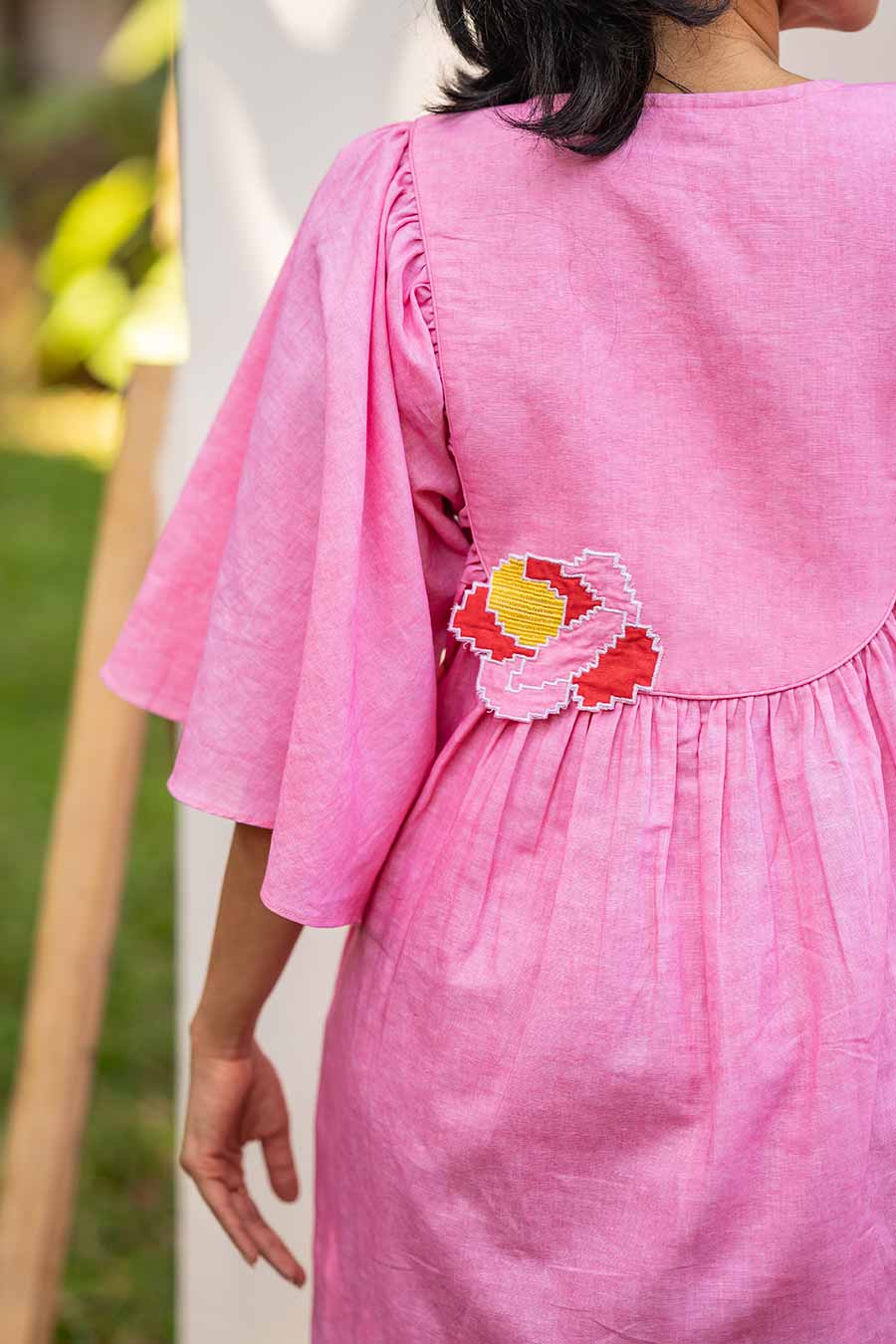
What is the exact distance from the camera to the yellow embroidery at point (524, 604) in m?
0.81

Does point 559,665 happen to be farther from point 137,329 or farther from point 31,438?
point 31,438

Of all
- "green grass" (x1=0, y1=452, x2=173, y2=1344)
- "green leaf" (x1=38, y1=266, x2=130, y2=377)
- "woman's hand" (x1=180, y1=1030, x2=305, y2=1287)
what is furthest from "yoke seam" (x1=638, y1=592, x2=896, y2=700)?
"green leaf" (x1=38, y1=266, x2=130, y2=377)

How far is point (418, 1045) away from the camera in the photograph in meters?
0.86

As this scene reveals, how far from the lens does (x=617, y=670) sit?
0.80 meters

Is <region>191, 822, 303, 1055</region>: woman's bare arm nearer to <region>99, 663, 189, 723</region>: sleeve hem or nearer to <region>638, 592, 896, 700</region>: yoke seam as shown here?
<region>99, 663, 189, 723</region>: sleeve hem

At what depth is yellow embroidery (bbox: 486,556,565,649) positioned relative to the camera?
811 mm

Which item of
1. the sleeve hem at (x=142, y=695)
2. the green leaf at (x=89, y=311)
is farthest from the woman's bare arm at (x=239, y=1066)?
the green leaf at (x=89, y=311)

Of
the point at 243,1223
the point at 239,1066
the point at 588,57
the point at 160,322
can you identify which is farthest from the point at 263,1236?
the point at 160,322

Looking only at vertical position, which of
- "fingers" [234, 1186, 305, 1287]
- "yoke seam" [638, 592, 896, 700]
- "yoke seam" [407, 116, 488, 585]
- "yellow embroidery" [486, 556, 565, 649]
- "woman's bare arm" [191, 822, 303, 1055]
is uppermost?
"yoke seam" [407, 116, 488, 585]

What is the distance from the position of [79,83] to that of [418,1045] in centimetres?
485

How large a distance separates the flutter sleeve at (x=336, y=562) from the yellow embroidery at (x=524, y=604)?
0.05 m

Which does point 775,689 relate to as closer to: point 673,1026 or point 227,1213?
point 673,1026

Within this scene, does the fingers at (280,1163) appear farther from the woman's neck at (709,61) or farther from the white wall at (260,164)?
the woman's neck at (709,61)

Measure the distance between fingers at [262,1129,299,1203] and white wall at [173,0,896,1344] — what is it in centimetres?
37
